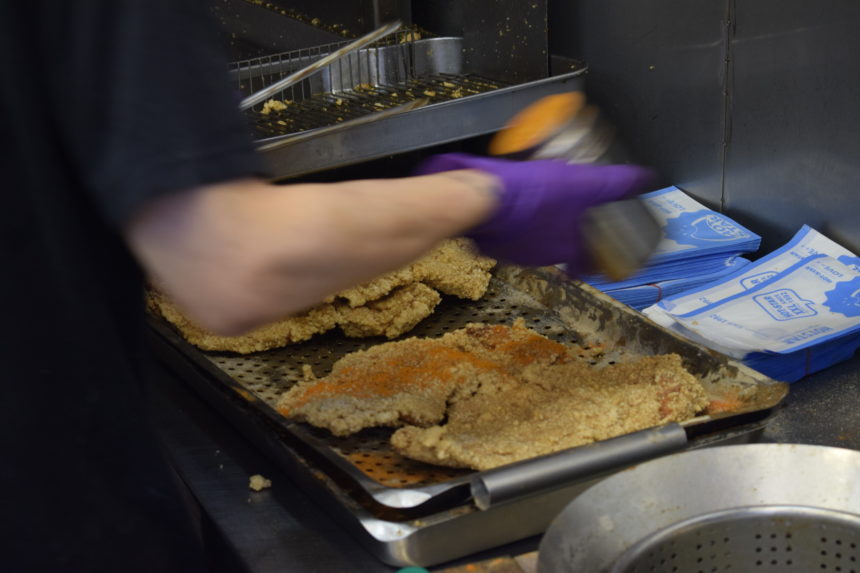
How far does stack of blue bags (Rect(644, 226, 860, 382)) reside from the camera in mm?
1552

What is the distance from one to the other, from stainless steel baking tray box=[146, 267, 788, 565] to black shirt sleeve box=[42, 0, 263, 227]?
52 centimetres

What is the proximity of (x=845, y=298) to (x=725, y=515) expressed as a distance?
925mm

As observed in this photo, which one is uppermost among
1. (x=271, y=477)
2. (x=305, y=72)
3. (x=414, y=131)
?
(x=305, y=72)

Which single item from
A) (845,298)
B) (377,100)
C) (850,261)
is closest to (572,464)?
(845,298)

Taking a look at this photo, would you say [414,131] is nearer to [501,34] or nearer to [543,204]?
[501,34]

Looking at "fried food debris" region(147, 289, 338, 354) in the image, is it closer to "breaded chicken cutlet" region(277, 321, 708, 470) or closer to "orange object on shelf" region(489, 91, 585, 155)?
"breaded chicken cutlet" region(277, 321, 708, 470)

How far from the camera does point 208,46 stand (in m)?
0.69

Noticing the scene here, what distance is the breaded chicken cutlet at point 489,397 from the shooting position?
1.20 metres

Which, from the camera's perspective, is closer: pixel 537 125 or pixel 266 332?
pixel 537 125

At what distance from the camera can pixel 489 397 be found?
1352mm

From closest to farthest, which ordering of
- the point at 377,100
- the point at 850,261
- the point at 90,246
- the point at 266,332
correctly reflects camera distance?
the point at 90,246 → the point at 266,332 → the point at 850,261 → the point at 377,100

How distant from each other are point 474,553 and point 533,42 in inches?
55.4

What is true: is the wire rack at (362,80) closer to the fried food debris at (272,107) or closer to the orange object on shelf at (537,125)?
the fried food debris at (272,107)

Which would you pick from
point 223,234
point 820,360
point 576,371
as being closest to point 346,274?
point 223,234
